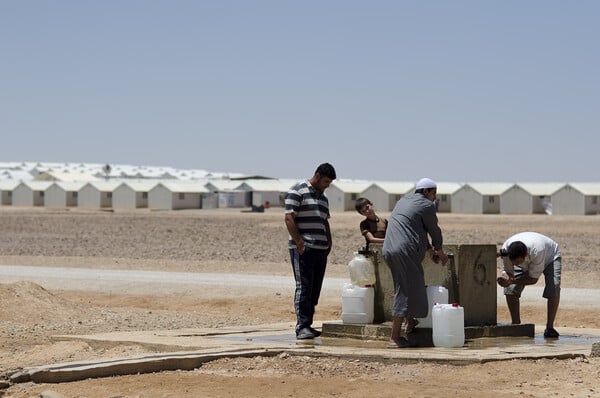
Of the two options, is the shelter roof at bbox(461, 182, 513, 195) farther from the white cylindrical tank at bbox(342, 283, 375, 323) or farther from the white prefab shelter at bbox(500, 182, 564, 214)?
the white cylindrical tank at bbox(342, 283, 375, 323)

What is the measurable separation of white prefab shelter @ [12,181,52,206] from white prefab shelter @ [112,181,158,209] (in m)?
8.00

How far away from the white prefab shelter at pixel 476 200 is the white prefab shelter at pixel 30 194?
3504cm

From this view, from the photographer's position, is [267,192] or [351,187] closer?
[351,187]

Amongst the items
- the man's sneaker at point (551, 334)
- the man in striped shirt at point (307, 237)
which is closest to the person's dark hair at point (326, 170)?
the man in striped shirt at point (307, 237)

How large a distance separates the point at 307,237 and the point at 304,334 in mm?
979

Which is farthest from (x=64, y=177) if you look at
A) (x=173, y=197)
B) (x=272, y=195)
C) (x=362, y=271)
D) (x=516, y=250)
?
(x=516, y=250)

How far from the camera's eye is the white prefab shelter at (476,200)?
293 feet

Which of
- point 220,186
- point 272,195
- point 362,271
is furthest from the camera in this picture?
point 220,186

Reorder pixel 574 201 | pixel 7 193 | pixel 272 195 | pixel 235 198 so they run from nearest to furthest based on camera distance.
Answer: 1. pixel 574 201
2. pixel 272 195
3. pixel 235 198
4. pixel 7 193

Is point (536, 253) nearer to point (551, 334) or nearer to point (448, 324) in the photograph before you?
point (551, 334)

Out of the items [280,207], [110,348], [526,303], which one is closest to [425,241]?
[110,348]

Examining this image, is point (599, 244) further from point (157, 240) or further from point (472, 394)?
point (472, 394)

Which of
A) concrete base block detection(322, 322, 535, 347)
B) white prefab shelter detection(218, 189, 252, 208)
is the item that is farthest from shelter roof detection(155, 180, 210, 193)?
concrete base block detection(322, 322, 535, 347)

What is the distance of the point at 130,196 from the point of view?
95.9m
